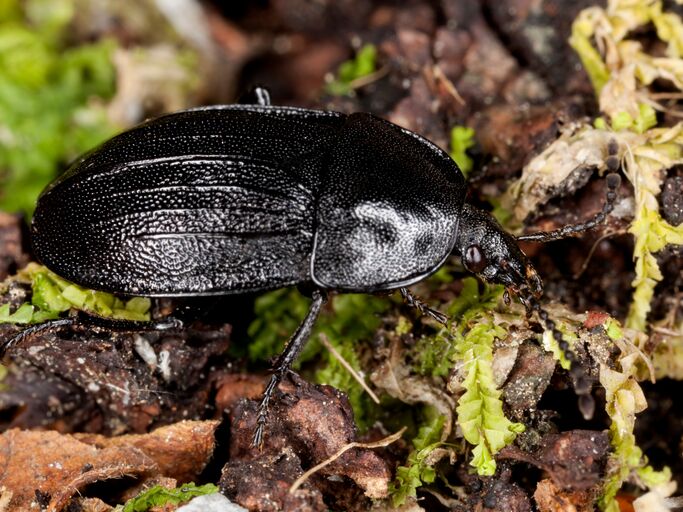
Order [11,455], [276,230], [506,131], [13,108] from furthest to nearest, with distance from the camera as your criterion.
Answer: [13,108]
[506,131]
[276,230]
[11,455]

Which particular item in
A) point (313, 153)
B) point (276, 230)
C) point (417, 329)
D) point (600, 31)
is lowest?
point (417, 329)

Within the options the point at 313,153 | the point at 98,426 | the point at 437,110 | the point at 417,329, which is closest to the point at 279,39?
the point at 437,110

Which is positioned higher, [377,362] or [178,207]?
[178,207]

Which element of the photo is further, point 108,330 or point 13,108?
point 13,108

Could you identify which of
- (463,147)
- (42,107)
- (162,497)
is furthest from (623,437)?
(42,107)

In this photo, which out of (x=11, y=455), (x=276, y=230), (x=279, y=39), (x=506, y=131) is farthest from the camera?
(x=279, y=39)

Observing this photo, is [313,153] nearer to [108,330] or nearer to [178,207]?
[178,207]

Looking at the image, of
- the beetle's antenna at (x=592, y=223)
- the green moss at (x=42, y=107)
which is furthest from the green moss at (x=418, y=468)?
the green moss at (x=42, y=107)

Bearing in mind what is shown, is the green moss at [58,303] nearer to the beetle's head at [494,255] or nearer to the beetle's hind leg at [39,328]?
the beetle's hind leg at [39,328]
